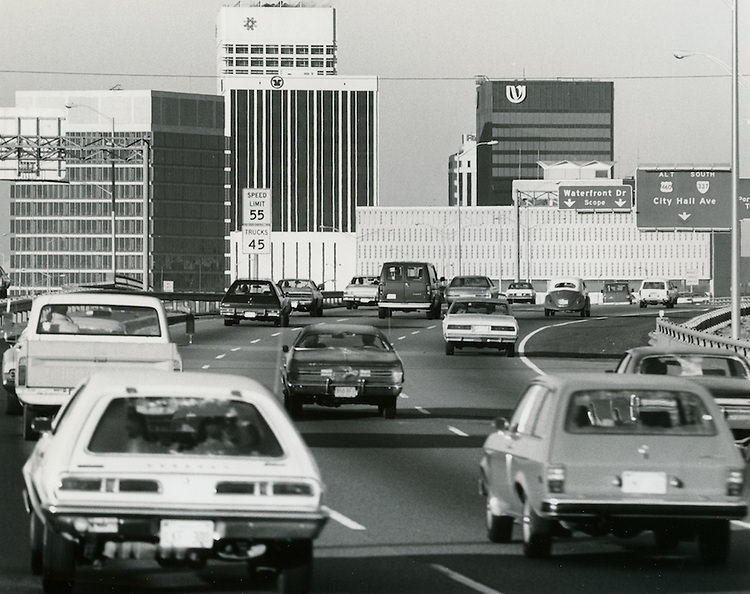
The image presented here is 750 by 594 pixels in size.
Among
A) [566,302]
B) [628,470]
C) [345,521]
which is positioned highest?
[628,470]

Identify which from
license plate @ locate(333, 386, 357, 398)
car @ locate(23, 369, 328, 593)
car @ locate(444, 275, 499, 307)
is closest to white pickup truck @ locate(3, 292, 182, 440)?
license plate @ locate(333, 386, 357, 398)

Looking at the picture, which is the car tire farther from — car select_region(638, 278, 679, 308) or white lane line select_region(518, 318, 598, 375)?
car select_region(638, 278, 679, 308)

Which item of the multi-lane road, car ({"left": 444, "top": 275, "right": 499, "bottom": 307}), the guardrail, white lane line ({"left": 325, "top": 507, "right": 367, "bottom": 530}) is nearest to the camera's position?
the multi-lane road

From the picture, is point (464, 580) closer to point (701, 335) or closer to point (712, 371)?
point (712, 371)

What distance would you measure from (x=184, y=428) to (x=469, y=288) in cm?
7314

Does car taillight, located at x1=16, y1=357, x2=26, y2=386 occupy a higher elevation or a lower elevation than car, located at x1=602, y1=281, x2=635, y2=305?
higher

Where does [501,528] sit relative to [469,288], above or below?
below

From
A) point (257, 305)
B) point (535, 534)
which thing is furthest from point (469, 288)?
point (535, 534)

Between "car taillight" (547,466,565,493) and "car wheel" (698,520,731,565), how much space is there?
1.16 m

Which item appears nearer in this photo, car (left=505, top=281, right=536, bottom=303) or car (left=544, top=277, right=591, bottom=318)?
car (left=544, top=277, right=591, bottom=318)

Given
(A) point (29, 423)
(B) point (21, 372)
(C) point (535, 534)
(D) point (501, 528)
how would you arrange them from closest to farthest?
(C) point (535, 534) < (D) point (501, 528) < (B) point (21, 372) < (A) point (29, 423)

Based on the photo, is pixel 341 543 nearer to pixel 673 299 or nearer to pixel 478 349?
pixel 478 349

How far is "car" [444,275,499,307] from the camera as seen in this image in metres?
83.0

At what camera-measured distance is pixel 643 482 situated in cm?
1238
